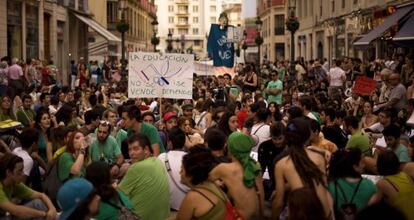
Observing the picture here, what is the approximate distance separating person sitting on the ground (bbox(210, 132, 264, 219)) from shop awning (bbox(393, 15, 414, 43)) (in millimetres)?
13757

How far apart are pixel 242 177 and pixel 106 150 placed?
3227 millimetres

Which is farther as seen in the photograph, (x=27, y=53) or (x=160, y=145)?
(x=27, y=53)

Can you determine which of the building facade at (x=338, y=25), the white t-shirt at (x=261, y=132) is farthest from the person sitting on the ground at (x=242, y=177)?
the building facade at (x=338, y=25)

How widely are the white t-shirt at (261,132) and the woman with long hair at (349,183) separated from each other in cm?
364

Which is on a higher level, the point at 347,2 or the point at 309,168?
the point at 347,2

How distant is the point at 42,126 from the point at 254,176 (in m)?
5.25

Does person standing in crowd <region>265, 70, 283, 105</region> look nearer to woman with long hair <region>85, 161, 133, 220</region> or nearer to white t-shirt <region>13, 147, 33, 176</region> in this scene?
white t-shirt <region>13, 147, 33, 176</region>

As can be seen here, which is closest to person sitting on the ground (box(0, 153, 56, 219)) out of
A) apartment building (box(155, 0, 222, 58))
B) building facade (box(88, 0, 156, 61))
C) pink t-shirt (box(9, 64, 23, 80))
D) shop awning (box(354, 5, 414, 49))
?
pink t-shirt (box(9, 64, 23, 80))

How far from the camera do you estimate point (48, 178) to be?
30.5 ft

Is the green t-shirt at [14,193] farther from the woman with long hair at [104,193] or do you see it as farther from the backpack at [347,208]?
the backpack at [347,208]

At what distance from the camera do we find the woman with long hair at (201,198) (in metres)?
6.61

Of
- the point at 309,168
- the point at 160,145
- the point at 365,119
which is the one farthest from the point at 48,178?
the point at 365,119

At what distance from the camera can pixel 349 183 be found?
7.35 metres

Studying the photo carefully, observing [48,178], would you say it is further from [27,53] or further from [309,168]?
[27,53]
